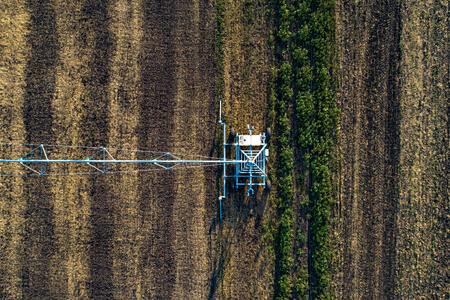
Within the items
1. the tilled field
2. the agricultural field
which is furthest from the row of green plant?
the tilled field

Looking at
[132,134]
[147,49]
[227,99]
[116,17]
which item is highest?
[116,17]

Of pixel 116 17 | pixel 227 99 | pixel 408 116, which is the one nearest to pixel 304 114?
pixel 227 99

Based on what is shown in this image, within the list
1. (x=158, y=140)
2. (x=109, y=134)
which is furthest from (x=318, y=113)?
(x=109, y=134)

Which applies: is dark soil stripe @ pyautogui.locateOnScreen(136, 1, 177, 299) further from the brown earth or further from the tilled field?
the brown earth

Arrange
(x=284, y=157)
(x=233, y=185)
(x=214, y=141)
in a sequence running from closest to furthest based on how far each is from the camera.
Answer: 1. (x=284, y=157)
2. (x=233, y=185)
3. (x=214, y=141)

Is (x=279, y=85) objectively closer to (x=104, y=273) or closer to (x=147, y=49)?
(x=147, y=49)

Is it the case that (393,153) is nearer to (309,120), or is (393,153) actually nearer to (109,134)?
(309,120)
